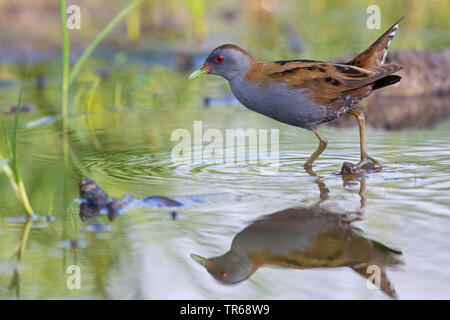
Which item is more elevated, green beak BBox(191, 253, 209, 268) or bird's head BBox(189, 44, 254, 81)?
bird's head BBox(189, 44, 254, 81)

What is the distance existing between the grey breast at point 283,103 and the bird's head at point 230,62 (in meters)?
0.11

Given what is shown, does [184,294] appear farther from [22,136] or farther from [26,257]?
[22,136]

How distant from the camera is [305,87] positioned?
205 inches

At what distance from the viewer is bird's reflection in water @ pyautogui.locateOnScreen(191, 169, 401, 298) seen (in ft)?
10.6

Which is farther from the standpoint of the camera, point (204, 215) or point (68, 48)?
point (68, 48)

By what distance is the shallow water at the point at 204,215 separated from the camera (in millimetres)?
3066

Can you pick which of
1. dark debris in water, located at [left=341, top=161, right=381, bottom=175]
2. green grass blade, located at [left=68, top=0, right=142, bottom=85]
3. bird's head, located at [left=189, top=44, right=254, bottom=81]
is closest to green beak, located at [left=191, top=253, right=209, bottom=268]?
dark debris in water, located at [left=341, top=161, right=381, bottom=175]

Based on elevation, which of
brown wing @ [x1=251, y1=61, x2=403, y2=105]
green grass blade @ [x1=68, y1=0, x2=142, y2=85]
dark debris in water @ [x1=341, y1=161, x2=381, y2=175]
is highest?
green grass blade @ [x1=68, y1=0, x2=142, y2=85]

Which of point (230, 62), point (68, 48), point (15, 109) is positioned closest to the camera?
point (230, 62)

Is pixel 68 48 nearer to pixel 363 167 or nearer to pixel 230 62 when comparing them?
pixel 230 62

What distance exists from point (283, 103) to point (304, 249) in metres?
1.97

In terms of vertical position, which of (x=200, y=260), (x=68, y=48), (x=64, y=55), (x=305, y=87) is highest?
(x=68, y=48)

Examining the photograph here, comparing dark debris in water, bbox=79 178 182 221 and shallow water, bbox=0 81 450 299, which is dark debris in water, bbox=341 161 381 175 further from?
dark debris in water, bbox=79 178 182 221

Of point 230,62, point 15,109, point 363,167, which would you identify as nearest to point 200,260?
point 363,167
